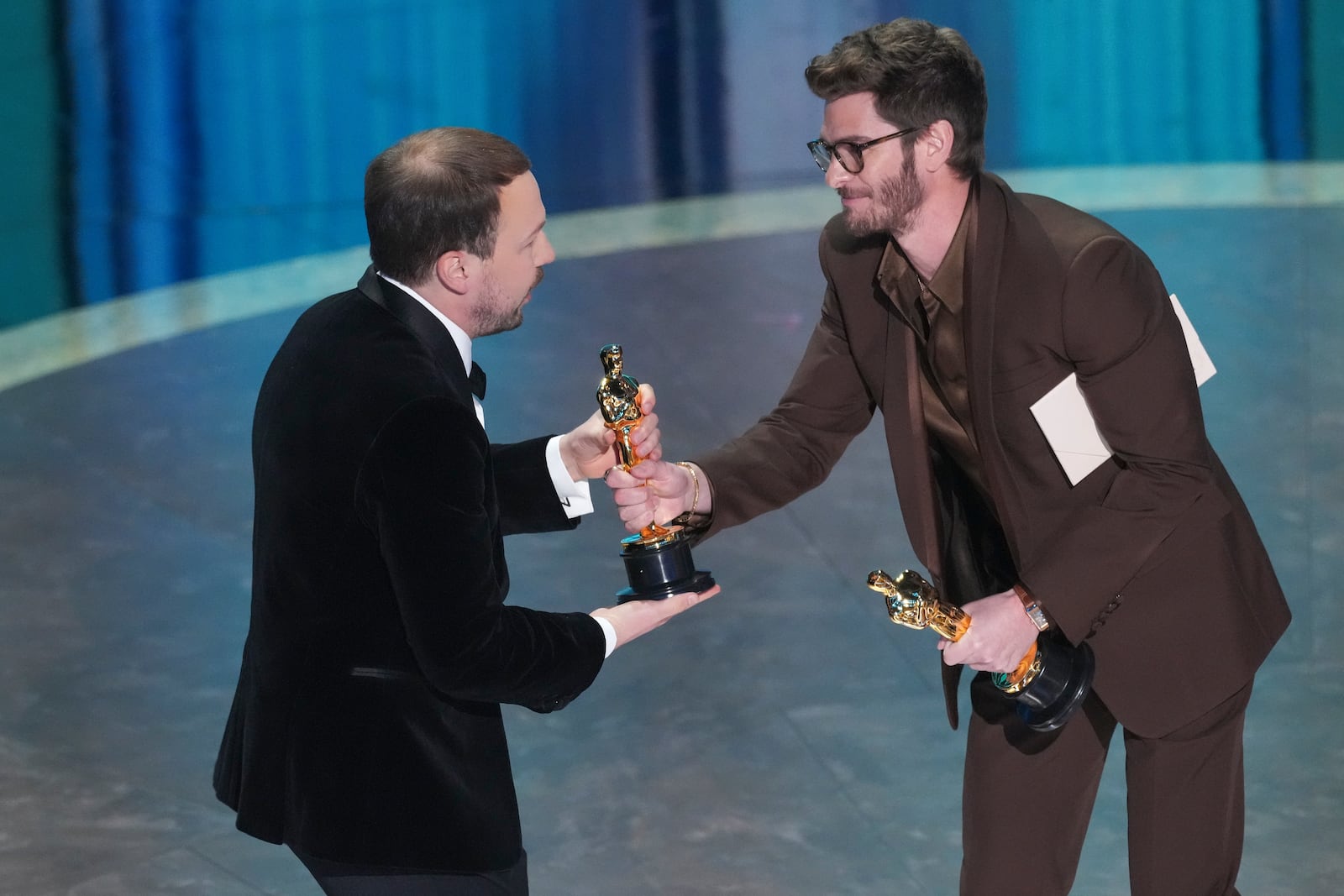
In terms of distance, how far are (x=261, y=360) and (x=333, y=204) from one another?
249 centimetres

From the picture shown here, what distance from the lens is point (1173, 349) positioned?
9.53ft

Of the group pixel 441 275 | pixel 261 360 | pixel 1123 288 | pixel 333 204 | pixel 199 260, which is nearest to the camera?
pixel 441 275

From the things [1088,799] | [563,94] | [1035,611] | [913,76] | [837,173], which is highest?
[913,76]

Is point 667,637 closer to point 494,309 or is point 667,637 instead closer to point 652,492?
point 652,492

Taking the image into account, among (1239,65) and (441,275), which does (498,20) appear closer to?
(1239,65)

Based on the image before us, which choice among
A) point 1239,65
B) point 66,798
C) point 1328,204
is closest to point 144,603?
point 66,798

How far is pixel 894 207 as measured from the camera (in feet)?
9.96

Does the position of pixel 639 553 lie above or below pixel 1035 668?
above

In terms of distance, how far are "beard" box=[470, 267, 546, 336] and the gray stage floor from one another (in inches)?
54.6

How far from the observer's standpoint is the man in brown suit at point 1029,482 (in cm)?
292

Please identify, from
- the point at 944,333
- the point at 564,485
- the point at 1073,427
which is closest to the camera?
the point at 1073,427

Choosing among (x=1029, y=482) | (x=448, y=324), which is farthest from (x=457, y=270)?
(x=1029, y=482)

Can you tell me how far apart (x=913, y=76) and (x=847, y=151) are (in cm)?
18

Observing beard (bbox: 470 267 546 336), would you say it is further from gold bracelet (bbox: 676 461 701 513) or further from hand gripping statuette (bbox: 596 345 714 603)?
gold bracelet (bbox: 676 461 701 513)
